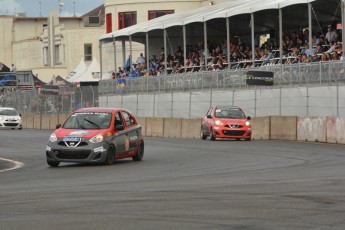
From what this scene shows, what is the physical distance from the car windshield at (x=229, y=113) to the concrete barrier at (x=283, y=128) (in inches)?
49.3

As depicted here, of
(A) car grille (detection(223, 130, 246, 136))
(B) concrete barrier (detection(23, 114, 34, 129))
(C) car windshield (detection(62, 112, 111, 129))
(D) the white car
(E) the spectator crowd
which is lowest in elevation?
(B) concrete barrier (detection(23, 114, 34, 129))

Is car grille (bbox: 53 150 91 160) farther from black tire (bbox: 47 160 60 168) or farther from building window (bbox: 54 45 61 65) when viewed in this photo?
building window (bbox: 54 45 61 65)

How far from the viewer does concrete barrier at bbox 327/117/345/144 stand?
33781 millimetres

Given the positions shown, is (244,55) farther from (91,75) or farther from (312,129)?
(91,75)

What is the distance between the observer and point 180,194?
561 inches

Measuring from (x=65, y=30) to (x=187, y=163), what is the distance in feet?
252

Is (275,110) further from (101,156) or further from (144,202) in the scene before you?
(144,202)

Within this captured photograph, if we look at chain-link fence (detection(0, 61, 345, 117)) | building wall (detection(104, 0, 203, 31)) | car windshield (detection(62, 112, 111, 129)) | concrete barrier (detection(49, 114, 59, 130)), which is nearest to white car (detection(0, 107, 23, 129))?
concrete barrier (detection(49, 114, 59, 130))

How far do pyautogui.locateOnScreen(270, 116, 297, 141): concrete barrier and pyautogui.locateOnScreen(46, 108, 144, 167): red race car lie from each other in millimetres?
13305

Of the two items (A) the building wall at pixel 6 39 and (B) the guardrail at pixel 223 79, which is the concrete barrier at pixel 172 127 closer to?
(B) the guardrail at pixel 223 79

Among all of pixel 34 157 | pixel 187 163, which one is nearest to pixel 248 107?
pixel 34 157

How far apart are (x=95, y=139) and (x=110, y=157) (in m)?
0.68

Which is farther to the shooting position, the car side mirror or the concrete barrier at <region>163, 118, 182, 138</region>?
the concrete barrier at <region>163, 118, 182, 138</region>

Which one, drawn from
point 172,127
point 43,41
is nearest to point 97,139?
point 172,127
